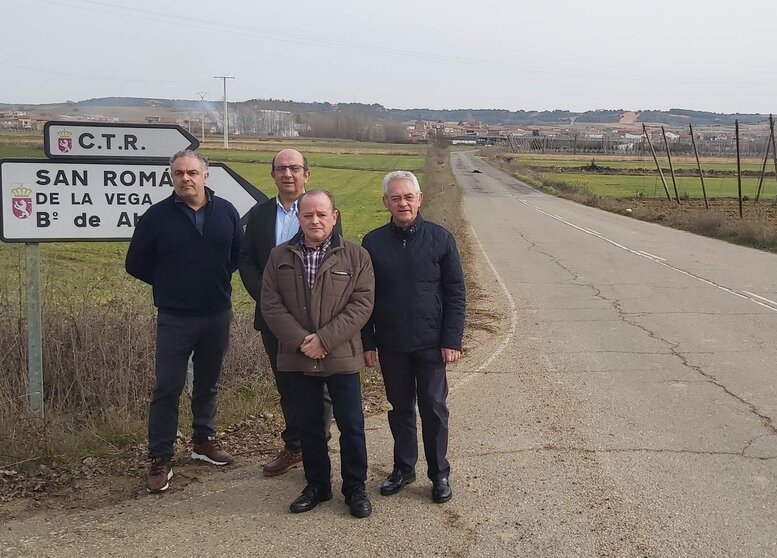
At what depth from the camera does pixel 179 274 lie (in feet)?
14.4

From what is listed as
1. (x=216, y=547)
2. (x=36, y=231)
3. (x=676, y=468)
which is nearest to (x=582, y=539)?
(x=676, y=468)

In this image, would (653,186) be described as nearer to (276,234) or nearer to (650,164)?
(650,164)

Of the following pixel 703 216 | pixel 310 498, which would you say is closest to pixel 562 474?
pixel 310 498

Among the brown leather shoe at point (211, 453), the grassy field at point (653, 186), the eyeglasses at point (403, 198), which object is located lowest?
the brown leather shoe at point (211, 453)

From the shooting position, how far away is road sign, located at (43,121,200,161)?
5.24 m

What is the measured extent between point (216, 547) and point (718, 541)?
8.34 ft

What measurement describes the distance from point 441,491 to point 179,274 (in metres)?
2.01

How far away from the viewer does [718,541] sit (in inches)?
147

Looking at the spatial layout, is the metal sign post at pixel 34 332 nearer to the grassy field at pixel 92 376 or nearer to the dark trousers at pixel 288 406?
the grassy field at pixel 92 376

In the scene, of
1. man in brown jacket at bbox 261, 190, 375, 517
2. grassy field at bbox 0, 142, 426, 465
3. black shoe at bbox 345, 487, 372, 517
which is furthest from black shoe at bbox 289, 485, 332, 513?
grassy field at bbox 0, 142, 426, 465

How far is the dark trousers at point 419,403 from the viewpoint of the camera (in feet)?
13.9

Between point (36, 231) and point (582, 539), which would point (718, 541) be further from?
point (36, 231)

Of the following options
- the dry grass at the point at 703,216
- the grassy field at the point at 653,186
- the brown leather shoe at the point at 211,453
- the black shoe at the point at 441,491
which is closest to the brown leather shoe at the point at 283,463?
the brown leather shoe at the point at 211,453

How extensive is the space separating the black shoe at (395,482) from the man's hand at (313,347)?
0.94 meters
